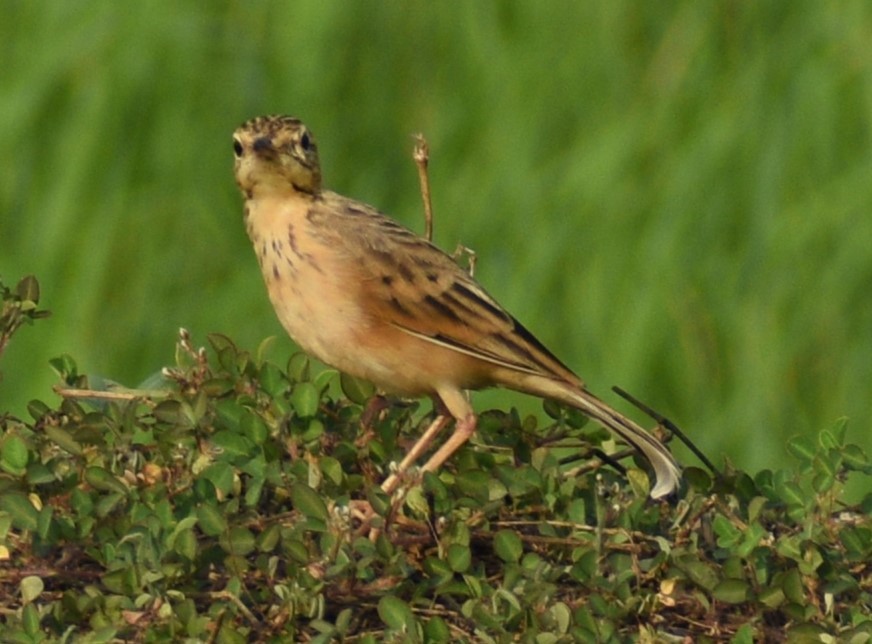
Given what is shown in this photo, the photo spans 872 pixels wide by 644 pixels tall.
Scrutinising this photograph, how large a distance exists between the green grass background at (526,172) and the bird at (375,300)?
9.57ft

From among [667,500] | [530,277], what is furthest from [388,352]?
[530,277]

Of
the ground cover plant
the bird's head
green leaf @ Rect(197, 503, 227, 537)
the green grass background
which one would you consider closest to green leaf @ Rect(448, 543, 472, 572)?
the ground cover plant

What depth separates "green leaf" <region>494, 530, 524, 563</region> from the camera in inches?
170

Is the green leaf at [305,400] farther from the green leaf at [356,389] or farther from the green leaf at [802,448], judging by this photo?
the green leaf at [802,448]

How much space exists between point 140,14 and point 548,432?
15.9ft

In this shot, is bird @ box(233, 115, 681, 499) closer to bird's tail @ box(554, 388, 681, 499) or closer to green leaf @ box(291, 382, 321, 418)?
bird's tail @ box(554, 388, 681, 499)

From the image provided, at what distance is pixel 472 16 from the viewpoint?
31.0ft

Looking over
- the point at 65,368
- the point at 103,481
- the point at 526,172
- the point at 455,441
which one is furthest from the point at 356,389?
the point at 526,172

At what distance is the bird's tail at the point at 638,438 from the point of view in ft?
15.6

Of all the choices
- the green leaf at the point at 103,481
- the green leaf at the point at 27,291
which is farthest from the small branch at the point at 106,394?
the green leaf at the point at 103,481

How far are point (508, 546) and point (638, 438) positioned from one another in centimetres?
84

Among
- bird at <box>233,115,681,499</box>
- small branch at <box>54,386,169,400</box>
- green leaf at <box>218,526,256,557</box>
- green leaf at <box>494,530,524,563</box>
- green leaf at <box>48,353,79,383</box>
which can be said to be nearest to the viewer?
green leaf at <box>218,526,256,557</box>

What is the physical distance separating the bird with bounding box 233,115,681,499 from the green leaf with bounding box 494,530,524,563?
3.45 feet

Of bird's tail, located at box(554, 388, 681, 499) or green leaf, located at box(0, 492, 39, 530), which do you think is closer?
green leaf, located at box(0, 492, 39, 530)
